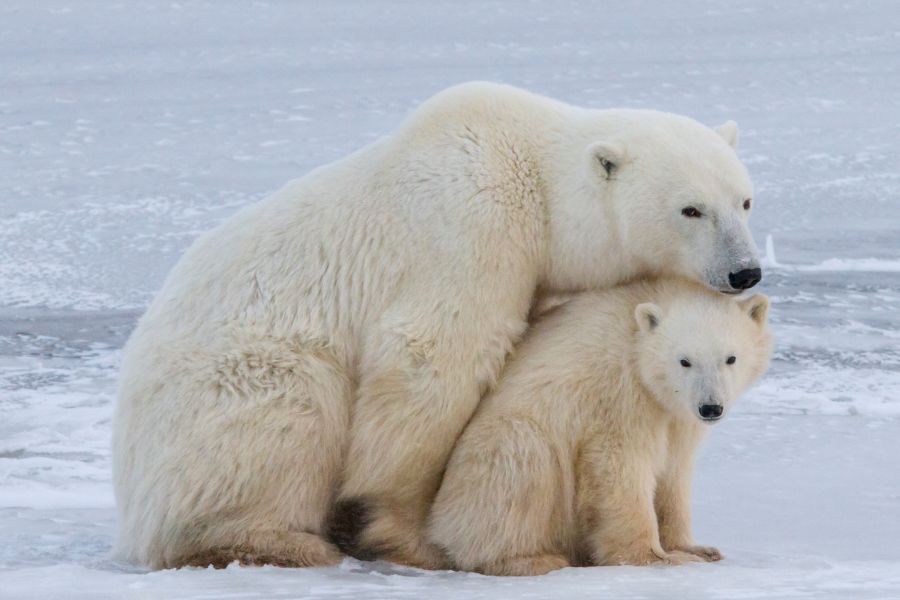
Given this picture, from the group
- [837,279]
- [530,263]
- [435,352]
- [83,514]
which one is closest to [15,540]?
[83,514]

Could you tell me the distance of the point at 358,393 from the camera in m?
4.12

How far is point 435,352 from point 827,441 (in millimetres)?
2261

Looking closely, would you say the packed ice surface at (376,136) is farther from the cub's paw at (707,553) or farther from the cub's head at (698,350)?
the cub's head at (698,350)

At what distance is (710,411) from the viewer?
154 inches

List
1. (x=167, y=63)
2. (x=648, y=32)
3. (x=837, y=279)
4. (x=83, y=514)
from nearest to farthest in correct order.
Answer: (x=83, y=514), (x=837, y=279), (x=167, y=63), (x=648, y=32)

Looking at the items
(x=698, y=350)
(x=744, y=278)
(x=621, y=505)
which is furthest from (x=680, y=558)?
(x=744, y=278)

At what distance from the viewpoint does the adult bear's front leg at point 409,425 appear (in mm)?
4023

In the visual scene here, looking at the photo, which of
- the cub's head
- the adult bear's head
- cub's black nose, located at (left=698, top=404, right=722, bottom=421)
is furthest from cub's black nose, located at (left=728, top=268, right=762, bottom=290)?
cub's black nose, located at (left=698, top=404, right=722, bottom=421)

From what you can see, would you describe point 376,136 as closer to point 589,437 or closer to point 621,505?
point 589,437

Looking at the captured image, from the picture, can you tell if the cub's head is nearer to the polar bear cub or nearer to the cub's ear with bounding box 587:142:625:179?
the polar bear cub

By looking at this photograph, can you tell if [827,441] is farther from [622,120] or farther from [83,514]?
[83,514]

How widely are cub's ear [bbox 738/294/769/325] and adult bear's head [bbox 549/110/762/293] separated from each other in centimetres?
21

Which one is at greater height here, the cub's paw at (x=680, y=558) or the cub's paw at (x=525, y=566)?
the cub's paw at (x=680, y=558)

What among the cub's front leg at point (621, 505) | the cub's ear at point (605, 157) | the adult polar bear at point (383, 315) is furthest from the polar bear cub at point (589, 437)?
the cub's ear at point (605, 157)
